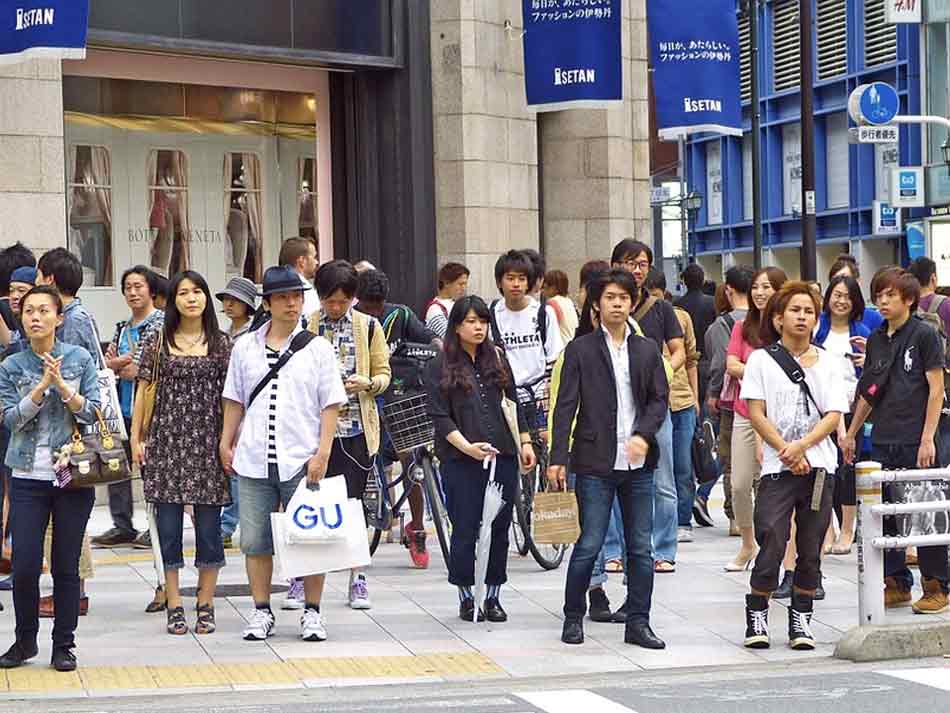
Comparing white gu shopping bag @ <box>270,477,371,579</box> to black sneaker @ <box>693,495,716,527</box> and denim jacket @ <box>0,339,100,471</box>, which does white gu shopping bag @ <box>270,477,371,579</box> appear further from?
black sneaker @ <box>693,495,716,527</box>

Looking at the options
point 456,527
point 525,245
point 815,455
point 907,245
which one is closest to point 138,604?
point 456,527

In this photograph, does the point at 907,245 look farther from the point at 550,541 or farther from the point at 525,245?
the point at 550,541

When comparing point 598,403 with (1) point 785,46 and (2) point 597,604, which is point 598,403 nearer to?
(2) point 597,604

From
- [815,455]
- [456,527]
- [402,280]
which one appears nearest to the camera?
[815,455]

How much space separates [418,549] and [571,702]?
426cm

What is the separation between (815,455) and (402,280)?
341 inches

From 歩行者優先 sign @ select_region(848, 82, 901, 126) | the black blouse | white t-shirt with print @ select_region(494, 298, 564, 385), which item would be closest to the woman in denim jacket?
the black blouse

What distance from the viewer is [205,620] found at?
1023 cm

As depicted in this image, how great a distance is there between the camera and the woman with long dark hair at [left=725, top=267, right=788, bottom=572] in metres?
11.8

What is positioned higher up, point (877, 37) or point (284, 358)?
point (877, 37)

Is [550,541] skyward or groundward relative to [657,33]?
groundward

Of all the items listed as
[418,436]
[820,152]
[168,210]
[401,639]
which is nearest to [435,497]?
[418,436]

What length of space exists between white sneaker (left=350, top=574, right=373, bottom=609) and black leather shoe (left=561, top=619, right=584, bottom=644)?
1461mm

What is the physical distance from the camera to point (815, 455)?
9.76m
